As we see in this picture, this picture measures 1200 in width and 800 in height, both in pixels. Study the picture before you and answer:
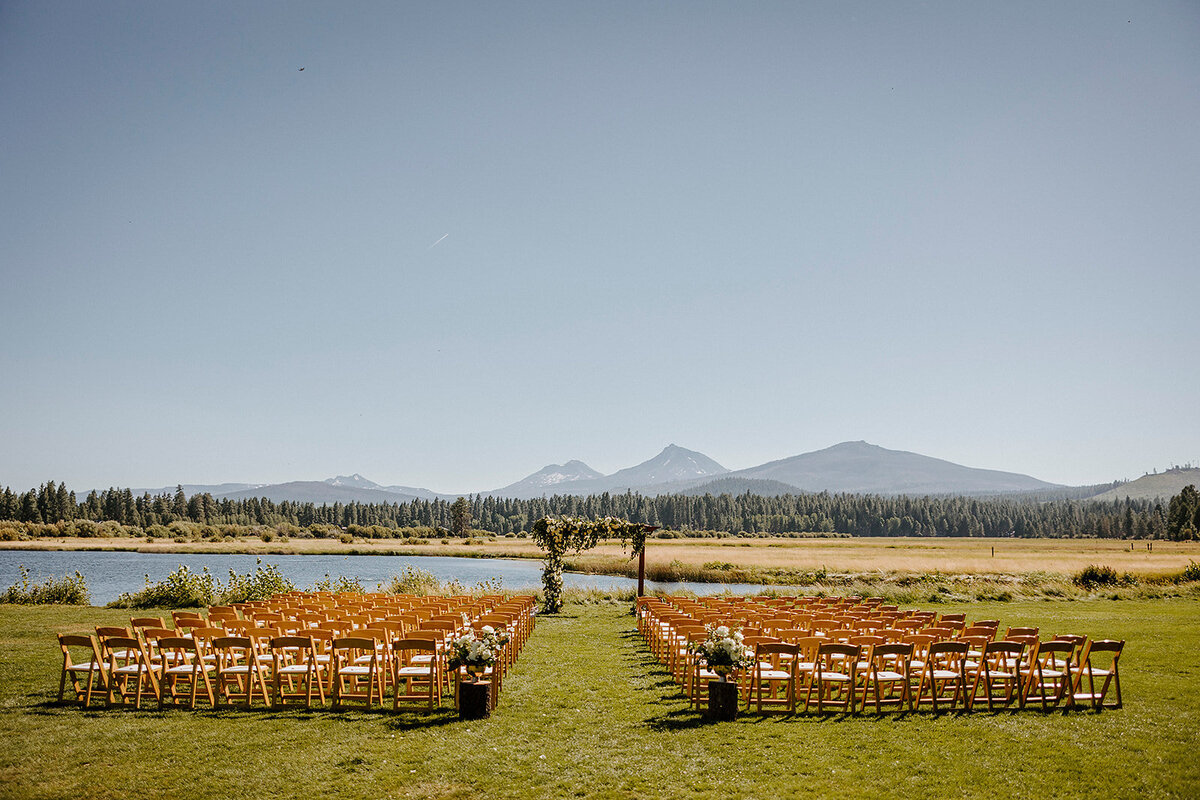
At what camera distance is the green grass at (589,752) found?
23.6 feet


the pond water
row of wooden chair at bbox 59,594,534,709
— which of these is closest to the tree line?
the pond water

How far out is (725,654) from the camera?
996cm

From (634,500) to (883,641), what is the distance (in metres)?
187

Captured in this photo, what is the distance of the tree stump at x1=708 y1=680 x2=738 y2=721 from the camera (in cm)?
996

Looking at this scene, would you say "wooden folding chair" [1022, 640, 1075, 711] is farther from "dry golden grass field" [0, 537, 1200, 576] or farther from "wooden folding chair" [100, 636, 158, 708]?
"dry golden grass field" [0, 537, 1200, 576]

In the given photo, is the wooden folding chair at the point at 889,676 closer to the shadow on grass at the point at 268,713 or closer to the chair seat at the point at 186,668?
the shadow on grass at the point at 268,713

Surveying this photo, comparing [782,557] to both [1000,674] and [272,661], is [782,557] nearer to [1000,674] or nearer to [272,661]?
[1000,674]

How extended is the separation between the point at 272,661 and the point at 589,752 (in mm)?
5066

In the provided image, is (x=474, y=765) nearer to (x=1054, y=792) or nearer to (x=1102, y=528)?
(x=1054, y=792)

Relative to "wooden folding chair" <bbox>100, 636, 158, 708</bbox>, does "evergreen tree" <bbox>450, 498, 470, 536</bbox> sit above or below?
below

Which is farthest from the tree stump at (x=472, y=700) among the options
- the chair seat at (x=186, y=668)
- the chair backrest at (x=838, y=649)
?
the chair backrest at (x=838, y=649)

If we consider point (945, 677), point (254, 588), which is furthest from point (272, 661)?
point (254, 588)

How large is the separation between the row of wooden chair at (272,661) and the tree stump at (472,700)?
0.84 feet

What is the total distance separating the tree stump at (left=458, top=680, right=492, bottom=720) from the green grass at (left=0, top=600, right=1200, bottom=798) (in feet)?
0.80
